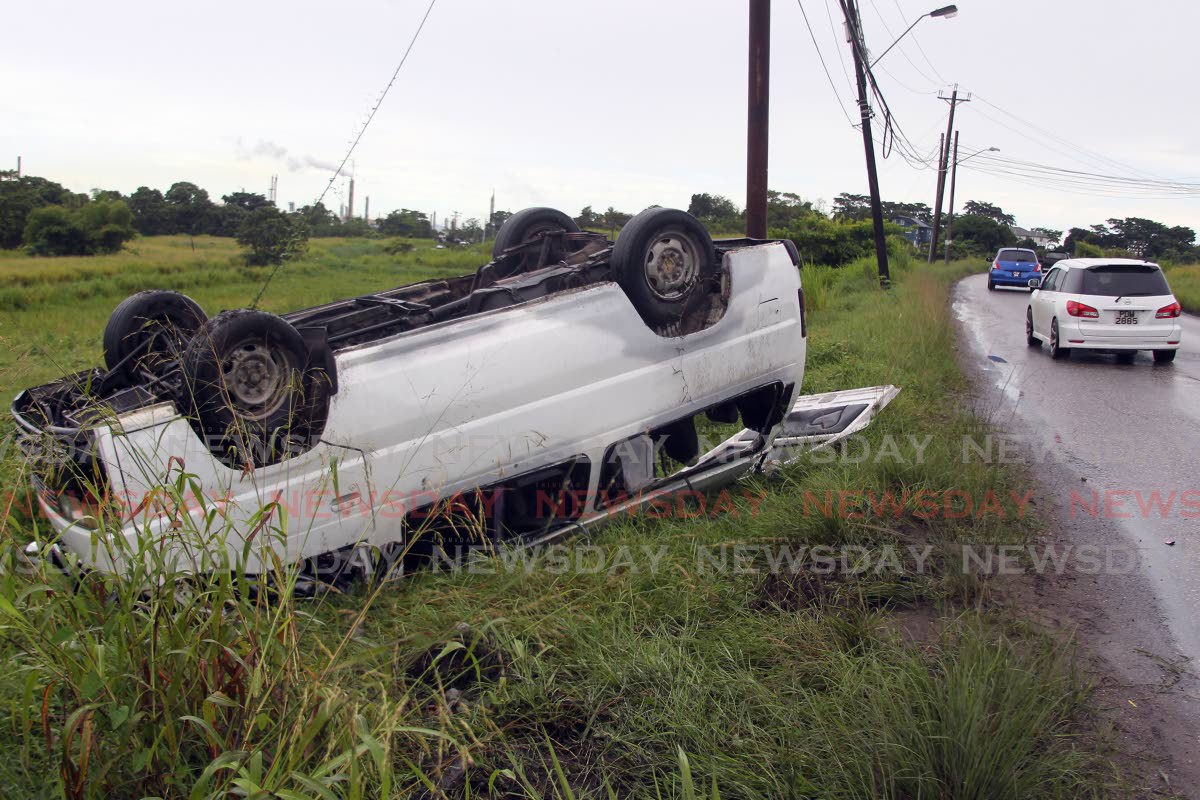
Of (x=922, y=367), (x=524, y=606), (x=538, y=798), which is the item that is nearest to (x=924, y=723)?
(x=538, y=798)

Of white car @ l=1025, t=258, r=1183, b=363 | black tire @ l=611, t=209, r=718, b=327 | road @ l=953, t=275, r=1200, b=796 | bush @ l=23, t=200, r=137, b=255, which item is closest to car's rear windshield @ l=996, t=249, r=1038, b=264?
road @ l=953, t=275, r=1200, b=796

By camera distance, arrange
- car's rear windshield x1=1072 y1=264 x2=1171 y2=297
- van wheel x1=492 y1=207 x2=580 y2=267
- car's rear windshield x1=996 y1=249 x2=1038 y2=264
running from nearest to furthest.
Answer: van wheel x1=492 y1=207 x2=580 y2=267, car's rear windshield x1=1072 y1=264 x2=1171 y2=297, car's rear windshield x1=996 y1=249 x2=1038 y2=264

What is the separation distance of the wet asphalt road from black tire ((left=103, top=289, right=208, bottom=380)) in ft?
15.8

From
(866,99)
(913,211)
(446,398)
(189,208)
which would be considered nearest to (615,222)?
(446,398)

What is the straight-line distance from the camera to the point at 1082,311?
11703mm

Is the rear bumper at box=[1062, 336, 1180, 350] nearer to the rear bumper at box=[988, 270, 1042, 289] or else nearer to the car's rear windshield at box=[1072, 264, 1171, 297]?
the car's rear windshield at box=[1072, 264, 1171, 297]

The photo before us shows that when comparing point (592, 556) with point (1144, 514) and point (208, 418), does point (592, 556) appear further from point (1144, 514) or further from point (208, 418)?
point (1144, 514)

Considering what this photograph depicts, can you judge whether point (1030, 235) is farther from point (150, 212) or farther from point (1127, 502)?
point (1127, 502)

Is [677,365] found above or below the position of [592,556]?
above

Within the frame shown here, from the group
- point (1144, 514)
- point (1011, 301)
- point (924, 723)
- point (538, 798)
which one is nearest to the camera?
point (538, 798)

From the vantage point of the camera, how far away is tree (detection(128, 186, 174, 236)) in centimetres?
4247

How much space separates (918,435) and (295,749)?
16.3 feet

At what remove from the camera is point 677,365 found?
4.91 metres

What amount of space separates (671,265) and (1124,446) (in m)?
4.41
